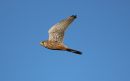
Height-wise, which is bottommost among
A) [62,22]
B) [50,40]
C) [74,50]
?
[74,50]

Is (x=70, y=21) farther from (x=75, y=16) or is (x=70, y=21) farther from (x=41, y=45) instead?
(x=41, y=45)

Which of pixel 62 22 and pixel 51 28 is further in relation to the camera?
pixel 51 28

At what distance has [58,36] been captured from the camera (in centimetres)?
1259

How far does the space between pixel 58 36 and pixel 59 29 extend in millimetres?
468

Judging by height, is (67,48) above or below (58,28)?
below

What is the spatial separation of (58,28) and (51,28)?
0.67m

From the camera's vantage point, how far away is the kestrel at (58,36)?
11930mm

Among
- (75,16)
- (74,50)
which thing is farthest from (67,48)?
(75,16)

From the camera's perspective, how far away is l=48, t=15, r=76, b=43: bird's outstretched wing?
11.9 m

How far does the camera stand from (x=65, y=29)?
12.3m

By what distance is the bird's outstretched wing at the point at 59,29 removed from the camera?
11.9 m

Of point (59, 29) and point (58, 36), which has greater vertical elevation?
point (59, 29)

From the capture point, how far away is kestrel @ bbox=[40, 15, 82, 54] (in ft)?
39.1

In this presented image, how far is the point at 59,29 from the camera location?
493 inches
